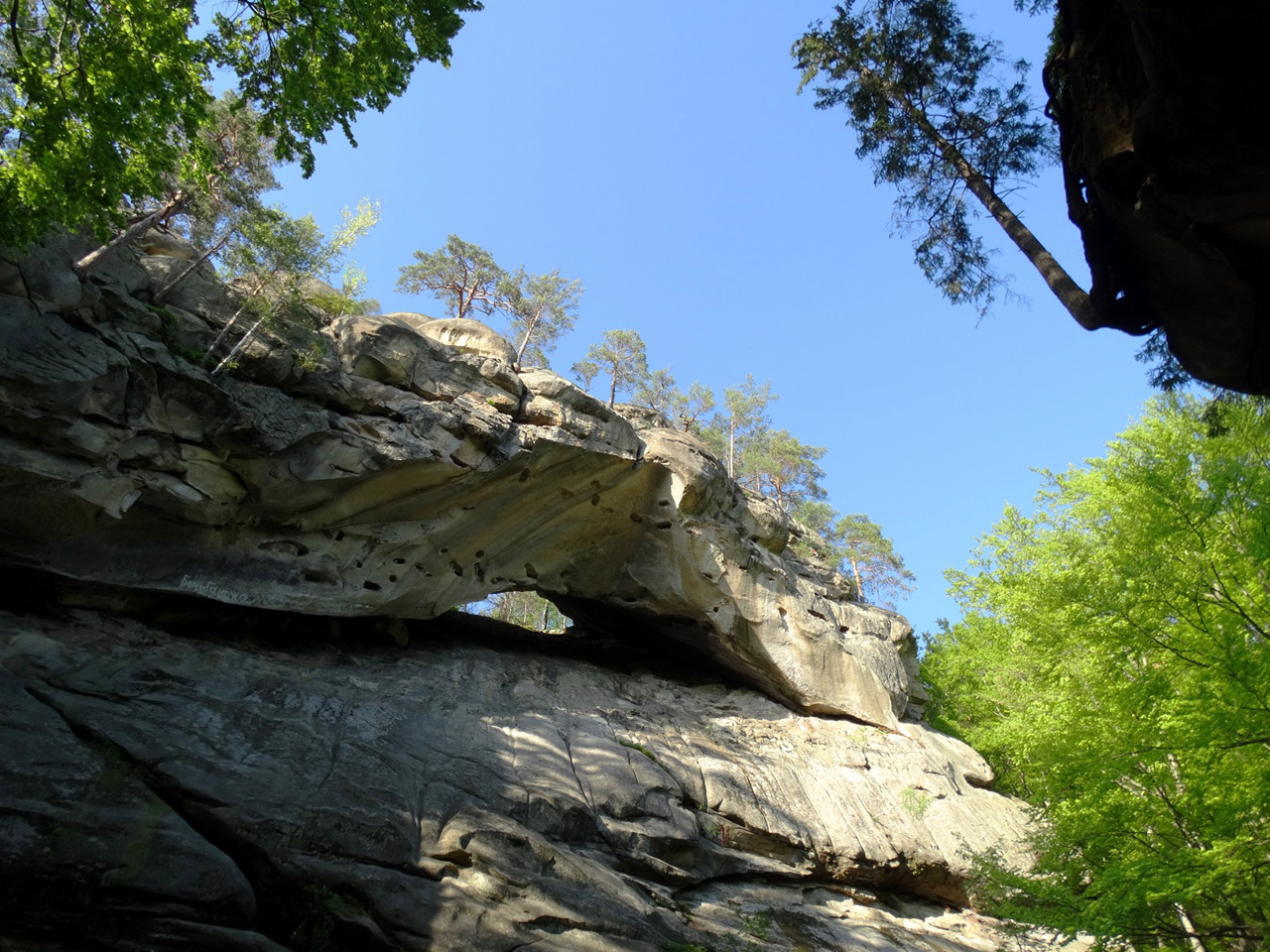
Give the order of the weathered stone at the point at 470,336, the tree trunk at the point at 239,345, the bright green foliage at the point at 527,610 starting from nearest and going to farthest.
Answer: the tree trunk at the point at 239,345, the weathered stone at the point at 470,336, the bright green foliage at the point at 527,610

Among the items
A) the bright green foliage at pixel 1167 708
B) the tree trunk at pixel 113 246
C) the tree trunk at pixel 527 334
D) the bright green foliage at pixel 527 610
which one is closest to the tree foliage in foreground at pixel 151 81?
the tree trunk at pixel 113 246

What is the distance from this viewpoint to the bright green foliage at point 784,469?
29562 mm

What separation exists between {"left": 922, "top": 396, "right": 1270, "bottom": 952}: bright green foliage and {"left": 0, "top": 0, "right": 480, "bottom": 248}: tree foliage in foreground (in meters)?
10.3

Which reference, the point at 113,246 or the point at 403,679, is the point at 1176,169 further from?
the point at 113,246

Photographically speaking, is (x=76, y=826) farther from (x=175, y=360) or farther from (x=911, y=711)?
(x=911, y=711)

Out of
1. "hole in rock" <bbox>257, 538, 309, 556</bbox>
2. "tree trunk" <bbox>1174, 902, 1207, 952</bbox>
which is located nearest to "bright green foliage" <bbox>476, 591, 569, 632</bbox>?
"hole in rock" <bbox>257, 538, 309, 556</bbox>

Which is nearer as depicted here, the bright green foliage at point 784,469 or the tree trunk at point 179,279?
the tree trunk at point 179,279

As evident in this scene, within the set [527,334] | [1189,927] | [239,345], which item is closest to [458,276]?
[527,334]

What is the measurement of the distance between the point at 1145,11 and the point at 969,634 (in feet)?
59.4

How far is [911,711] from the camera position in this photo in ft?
58.4

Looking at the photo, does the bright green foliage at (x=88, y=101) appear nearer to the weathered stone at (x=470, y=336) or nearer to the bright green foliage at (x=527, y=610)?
the weathered stone at (x=470, y=336)

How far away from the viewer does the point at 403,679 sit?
13180 millimetres

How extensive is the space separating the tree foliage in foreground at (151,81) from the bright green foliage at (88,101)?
0.01 m

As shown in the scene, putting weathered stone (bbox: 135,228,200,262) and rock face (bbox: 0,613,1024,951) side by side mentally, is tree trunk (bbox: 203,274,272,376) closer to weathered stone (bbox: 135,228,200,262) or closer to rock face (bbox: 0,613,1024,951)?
weathered stone (bbox: 135,228,200,262)
